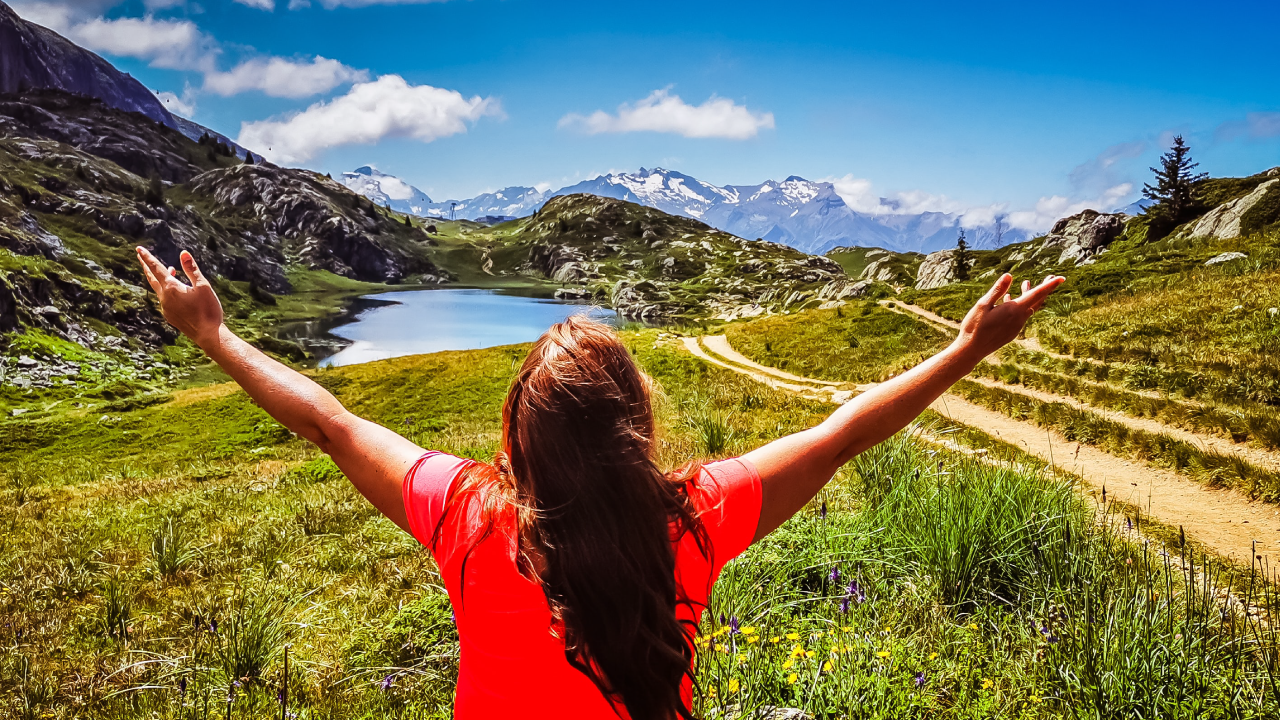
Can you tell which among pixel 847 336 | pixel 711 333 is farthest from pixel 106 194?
pixel 847 336

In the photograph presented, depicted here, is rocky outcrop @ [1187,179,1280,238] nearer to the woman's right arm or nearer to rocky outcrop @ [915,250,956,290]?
rocky outcrop @ [915,250,956,290]

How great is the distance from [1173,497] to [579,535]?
11.6m

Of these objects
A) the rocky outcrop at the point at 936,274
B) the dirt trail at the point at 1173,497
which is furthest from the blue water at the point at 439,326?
the dirt trail at the point at 1173,497

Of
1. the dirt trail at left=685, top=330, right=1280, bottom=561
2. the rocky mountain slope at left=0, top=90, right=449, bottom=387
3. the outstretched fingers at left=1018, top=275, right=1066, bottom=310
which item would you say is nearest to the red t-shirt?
the outstretched fingers at left=1018, top=275, right=1066, bottom=310

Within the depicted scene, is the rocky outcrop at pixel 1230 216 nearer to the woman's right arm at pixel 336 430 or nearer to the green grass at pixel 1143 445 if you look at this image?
the green grass at pixel 1143 445

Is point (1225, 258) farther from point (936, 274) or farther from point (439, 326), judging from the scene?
point (439, 326)

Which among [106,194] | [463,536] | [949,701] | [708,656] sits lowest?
[949,701]

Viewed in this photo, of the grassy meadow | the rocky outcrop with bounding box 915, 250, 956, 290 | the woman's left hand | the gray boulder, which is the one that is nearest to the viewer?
the woman's left hand

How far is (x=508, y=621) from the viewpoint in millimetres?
1797

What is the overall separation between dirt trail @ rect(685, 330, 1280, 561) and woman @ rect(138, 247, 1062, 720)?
19.5 feet

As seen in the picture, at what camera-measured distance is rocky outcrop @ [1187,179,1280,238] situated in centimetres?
3112

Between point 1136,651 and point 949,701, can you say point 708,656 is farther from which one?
point 1136,651

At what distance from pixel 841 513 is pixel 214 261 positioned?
211m

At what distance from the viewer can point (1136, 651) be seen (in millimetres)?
3484
